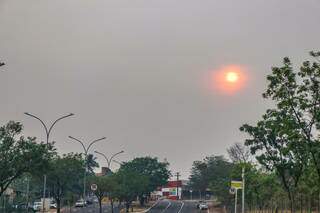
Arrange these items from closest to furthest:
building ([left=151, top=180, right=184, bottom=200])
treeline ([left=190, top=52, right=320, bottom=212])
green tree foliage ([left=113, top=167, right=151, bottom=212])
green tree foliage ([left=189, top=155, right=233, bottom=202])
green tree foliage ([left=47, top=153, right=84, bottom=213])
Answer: treeline ([left=190, top=52, right=320, bottom=212]) < green tree foliage ([left=47, top=153, right=84, bottom=213]) < green tree foliage ([left=113, top=167, right=151, bottom=212]) < green tree foliage ([left=189, top=155, right=233, bottom=202]) < building ([left=151, top=180, right=184, bottom=200])

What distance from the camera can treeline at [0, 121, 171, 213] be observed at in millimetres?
48438

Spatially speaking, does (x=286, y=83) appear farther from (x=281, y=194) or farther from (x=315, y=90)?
(x=281, y=194)

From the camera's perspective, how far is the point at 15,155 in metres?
48.7

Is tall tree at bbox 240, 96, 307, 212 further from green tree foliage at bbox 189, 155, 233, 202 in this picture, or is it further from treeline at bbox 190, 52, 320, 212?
green tree foliage at bbox 189, 155, 233, 202

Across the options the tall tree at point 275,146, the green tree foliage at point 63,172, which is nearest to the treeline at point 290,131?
the tall tree at point 275,146

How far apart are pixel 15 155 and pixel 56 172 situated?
2180 cm

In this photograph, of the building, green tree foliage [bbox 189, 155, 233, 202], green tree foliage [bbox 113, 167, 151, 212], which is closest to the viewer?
green tree foliage [bbox 113, 167, 151, 212]

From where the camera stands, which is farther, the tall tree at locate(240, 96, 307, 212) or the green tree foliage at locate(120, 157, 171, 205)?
the green tree foliage at locate(120, 157, 171, 205)

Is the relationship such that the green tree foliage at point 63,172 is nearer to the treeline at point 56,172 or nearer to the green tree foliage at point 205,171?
the treeline at point 56,172

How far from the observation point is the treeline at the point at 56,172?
48438 mm

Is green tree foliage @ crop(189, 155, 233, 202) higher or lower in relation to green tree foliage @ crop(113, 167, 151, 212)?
higher

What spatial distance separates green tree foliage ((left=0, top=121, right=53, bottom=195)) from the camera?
48.0 metres

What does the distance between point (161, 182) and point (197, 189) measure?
34451 mm

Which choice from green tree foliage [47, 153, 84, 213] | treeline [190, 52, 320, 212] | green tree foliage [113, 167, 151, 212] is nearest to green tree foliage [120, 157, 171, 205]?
green tree foliage [113, 167, 151, 212]
